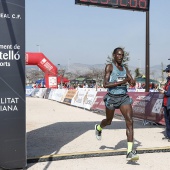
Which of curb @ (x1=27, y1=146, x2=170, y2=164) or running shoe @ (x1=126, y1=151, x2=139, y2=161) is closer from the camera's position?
running shoe @ (x1=126, y1=151, x2=139, y2=161)

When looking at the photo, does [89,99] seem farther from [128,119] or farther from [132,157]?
[132,157]

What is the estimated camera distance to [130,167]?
5387 millimetres

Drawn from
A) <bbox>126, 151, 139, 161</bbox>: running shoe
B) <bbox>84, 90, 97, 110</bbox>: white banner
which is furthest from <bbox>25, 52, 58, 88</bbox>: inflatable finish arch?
<bbox>126, 151, 139, 161</bbox>: running shoe

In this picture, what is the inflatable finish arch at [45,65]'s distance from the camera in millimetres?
32531

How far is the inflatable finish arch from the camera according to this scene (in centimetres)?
3253

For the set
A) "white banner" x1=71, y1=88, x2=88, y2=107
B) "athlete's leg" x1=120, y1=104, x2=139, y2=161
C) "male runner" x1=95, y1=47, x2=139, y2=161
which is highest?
"male runner" x1=95, y1=47, x2=139, y2=161

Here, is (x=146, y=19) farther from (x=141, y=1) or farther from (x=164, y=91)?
(x=164, y=91)

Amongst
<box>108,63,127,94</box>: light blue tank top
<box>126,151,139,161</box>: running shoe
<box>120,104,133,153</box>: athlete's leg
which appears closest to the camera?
<box>126,151,139,161</box>: running shoe

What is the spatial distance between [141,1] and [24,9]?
24.8 ft

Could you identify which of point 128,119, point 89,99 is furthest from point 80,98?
point 128,119

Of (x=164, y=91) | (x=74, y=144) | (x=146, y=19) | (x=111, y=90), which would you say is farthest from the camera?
(x=146, y=19)

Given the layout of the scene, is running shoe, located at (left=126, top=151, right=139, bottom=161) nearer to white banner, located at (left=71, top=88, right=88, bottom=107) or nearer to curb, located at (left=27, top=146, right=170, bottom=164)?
curb, located at (left=27, top=146, right=170, bottom=164)

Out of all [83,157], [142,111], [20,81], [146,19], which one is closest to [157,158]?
[83,157]

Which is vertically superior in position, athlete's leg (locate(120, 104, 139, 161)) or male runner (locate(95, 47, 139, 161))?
male runner (locate(95, 47, 139, 161))
